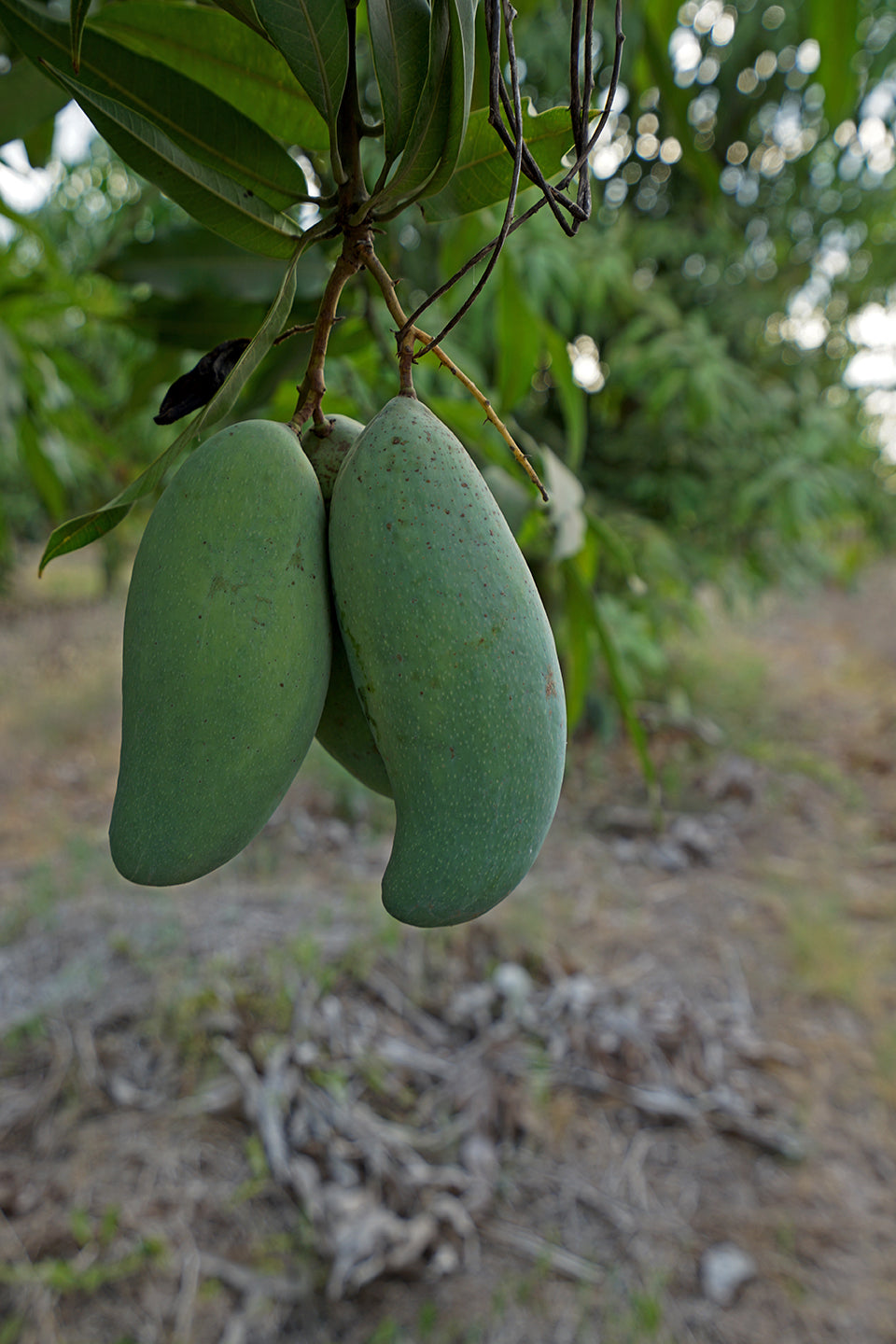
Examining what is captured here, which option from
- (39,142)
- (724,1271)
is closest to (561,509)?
(39,142)

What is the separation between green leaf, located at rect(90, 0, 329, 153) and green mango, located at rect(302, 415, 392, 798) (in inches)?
6.9

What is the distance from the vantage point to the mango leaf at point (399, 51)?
16.8 inches

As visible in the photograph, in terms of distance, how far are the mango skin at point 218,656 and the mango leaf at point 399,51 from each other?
0.16m

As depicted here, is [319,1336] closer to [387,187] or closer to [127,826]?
[127,826]

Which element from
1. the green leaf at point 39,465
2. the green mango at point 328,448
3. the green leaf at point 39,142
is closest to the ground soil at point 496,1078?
the green leaf at point 39,465

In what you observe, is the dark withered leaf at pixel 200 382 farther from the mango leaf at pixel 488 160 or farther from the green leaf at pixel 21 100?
the green leaf at pixel 21 100

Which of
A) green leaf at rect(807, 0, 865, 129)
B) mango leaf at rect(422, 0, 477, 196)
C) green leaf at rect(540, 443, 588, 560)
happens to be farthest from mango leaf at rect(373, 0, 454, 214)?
green leaf at rect(807, 0, 865, 129)

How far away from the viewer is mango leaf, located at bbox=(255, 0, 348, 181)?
440mm

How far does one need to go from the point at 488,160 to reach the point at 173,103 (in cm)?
17

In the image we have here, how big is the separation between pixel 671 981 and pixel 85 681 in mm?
4165

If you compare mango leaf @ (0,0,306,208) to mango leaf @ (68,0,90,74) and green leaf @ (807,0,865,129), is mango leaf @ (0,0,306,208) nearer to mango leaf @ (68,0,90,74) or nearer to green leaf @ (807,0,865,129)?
mango leaf @ (68,0,90,74)

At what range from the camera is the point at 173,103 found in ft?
1.65

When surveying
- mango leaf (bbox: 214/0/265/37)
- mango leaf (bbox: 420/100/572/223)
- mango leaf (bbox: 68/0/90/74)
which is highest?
mango leaf (bbox: 214/0/265/37)

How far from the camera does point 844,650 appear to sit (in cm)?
666
